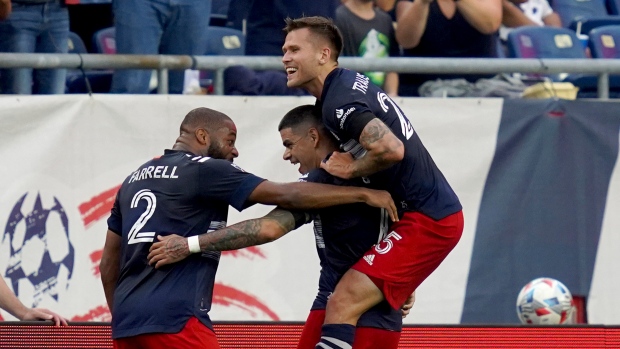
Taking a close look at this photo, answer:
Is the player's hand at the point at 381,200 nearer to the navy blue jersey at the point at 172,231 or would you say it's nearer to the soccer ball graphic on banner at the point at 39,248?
the navy blue jersey at the point at 172,231

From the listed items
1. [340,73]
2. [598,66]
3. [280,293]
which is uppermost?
[598,66]

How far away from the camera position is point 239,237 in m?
5.64

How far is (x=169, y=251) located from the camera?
5.54m

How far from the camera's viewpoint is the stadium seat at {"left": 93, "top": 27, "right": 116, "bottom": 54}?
9.54 metres

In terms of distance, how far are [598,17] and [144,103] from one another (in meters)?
5.17

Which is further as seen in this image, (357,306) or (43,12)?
(43,12)

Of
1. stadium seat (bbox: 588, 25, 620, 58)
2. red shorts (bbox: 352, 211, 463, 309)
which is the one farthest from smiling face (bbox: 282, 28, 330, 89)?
stadium seat (bbox: 588, 25, 620, 58)

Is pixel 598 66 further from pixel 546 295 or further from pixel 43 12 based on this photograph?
pixel 43 12

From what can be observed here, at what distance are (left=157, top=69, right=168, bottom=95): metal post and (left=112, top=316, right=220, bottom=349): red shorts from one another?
3164 mm

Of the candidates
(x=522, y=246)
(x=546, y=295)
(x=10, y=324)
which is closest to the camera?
(x=10, y=324)

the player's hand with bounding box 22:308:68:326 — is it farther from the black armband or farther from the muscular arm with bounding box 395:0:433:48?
the muscular arm with bounding box 395:0:433:48

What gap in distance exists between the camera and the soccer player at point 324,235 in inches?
221

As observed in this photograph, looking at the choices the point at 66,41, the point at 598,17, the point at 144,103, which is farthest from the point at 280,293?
the point at 598,17

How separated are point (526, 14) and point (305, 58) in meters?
5.92
